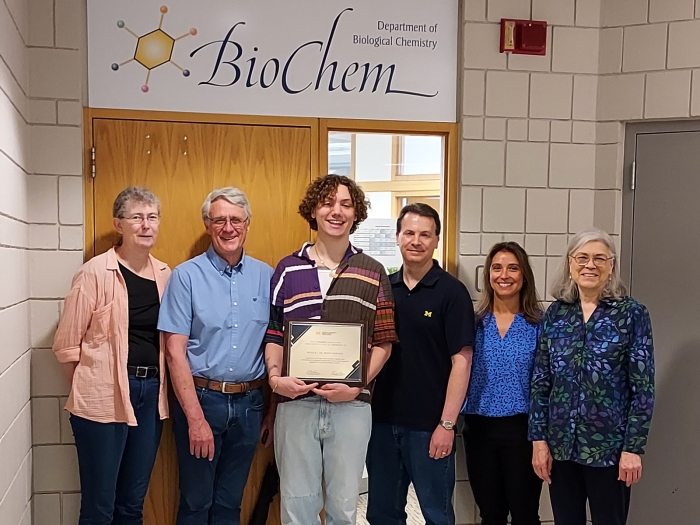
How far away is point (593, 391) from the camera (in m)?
2.39

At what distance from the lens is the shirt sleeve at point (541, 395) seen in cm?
251

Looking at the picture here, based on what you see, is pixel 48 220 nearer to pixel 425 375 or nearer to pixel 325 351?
pixel 325 351

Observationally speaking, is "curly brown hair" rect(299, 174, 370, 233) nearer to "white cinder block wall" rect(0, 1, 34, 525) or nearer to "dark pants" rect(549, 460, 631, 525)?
"white cinder block wall" rect(0, 1, 34, 525)

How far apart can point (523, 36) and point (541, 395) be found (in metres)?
1.67

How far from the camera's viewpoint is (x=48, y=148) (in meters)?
2.82

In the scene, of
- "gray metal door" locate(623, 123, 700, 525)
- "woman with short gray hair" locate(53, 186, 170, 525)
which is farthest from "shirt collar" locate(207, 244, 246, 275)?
"gray metal door" locate(623, 123, 700, 525)

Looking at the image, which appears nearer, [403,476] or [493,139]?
[403,476]

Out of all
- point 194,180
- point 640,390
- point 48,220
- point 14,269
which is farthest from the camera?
point 194,180

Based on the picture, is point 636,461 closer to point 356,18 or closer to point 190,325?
point 190,325

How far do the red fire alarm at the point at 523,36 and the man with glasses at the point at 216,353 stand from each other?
1470mm

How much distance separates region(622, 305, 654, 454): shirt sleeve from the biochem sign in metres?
1.39

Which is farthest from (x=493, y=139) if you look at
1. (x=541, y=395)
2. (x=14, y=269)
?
(x=14, y=269)

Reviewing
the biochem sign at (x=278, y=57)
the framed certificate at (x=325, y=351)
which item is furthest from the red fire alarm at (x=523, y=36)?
the framed certificate at (x=325, y=351)

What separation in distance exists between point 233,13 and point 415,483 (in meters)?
2.17
